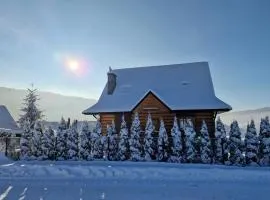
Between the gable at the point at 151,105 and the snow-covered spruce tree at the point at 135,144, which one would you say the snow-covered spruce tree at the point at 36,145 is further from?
the gable at the point at 151,105

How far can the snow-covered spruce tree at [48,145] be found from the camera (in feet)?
86.0

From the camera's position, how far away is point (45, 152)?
2625 cm

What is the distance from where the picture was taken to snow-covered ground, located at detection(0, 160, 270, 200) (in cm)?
1071

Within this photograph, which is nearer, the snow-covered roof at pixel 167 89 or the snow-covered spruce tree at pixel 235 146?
the snow-covered spruce tree at pixel 235 146

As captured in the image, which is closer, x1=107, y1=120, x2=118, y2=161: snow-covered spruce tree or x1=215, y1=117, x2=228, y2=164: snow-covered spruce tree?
x1=215, y1=117, x2=228, y2=164: snow-covered spruce tree

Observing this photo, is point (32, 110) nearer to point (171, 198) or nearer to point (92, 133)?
point (92, 133)

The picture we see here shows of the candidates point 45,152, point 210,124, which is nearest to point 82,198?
point 45,152

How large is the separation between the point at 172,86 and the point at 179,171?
642 inches

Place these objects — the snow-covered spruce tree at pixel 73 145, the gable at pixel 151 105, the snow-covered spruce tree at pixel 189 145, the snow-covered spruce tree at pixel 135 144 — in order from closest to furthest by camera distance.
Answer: the snow-covered spruce tree at pixel 189 145
the snow-covered spruce tree at pixel 135 144
the snow-covered spruce tree at pixel 73 145
the gable at pixel 151 105

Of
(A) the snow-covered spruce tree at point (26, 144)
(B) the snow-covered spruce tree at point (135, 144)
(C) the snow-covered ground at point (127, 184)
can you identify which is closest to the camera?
(C) the snow-covered ground at point (127, 184)

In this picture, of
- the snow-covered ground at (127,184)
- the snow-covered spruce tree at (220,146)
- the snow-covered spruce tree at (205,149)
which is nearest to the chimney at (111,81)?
the snow-covered spruce tree at (205,149)

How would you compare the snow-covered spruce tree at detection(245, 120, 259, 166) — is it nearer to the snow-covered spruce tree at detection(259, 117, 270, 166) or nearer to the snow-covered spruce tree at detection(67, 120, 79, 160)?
the snow-covered spruce tree at detection(259, 117, 270, 166)

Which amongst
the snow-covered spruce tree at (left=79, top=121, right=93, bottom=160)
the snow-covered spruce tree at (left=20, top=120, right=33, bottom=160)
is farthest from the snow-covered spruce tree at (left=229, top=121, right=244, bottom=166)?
the snow-covered spruce tree at (left=20, top=120, right=33, bottom=160)

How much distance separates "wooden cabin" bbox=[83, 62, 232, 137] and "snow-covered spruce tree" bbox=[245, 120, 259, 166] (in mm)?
4697
